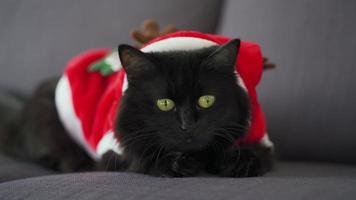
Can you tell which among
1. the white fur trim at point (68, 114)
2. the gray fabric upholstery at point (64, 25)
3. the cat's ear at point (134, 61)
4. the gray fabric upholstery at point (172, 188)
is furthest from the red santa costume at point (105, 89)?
the gray fabric upholstery at point (64, 25)


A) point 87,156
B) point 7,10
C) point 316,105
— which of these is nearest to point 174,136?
point 316,105

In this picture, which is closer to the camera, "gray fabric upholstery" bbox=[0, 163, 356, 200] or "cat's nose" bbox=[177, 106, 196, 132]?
"gray fabric upholstery" bbox=[0, 163, 356, 200]

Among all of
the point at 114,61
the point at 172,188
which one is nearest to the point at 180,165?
the point at 172,188

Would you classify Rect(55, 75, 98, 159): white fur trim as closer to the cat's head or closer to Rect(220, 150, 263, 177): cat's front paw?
the cat's head

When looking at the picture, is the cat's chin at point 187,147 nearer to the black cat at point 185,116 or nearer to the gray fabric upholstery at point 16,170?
the black cat at point 185,116

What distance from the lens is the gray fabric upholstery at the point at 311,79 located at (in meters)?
1.42

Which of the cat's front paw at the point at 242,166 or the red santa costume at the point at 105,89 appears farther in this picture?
the red santa costume at the point at 105,89

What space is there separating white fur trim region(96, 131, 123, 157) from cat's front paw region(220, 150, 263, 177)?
33 centimetres

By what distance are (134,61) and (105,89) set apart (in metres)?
0.55

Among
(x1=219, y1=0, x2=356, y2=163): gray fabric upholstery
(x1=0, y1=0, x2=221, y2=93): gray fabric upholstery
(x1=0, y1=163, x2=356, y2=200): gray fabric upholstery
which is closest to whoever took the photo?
(x1=0, y1=163, x2=356, y2=200): gray fabric upholstery

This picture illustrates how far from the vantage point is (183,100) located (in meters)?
1.10

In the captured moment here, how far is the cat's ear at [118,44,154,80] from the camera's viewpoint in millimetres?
1132

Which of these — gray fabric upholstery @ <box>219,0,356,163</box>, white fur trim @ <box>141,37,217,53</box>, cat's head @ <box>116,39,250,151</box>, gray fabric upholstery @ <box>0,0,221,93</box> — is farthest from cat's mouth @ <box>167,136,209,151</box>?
gray fabric upholstery @ <box>0,0,221,93</box>

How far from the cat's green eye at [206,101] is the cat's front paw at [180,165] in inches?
5.9
